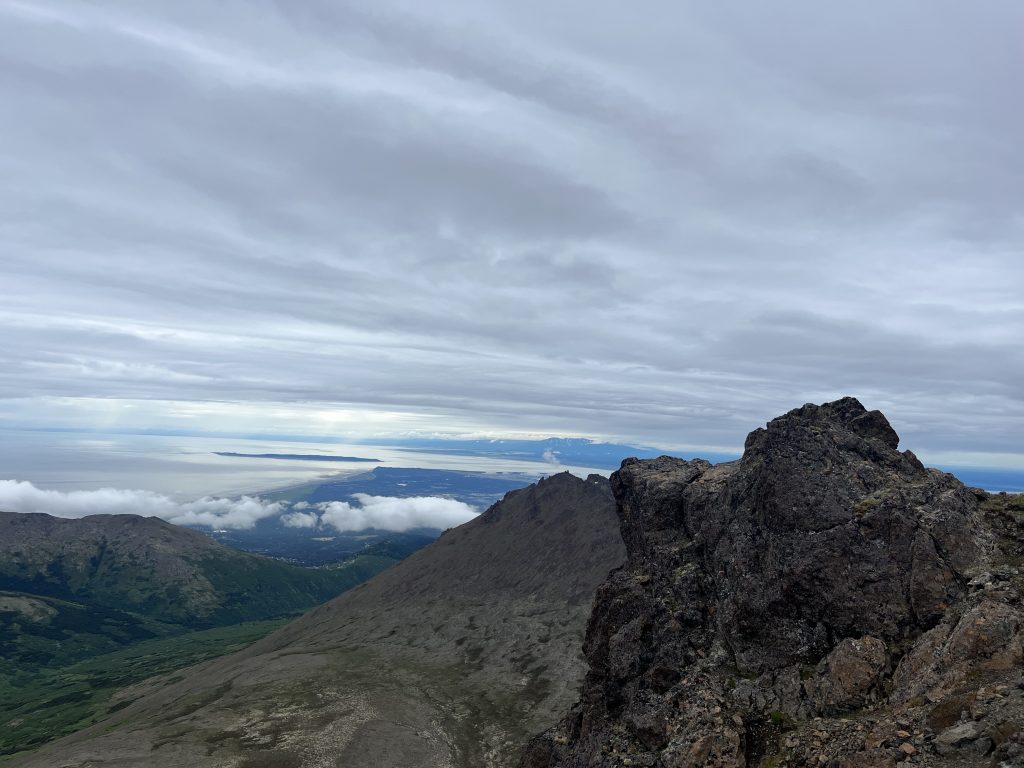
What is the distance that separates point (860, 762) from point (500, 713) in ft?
607

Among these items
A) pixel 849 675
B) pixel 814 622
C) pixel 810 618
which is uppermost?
pixel 810 618

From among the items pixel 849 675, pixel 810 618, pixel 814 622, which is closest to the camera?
pixel 849 675

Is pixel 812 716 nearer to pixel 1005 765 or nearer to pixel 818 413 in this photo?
pixel 1005 765

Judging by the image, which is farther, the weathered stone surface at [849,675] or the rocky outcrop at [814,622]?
the weathered stone surface at [849,675]

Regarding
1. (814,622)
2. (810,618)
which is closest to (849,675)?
(814,622)

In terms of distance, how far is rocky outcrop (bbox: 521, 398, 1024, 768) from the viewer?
35.1 m

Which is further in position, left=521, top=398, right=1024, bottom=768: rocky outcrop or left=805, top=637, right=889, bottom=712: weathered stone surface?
left=805, top=637, right=889, bottom=712: weathered stone surface

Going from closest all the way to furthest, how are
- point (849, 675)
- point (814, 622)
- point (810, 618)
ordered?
point (849, 675)
point (814, 622)
point (810, 618)

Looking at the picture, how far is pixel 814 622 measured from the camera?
4741 cm

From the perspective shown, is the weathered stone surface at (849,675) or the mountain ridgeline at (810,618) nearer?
the mountain ridgeline at (810,618)

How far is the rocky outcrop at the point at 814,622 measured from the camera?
3512cm

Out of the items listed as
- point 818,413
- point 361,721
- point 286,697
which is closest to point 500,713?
point 361,721

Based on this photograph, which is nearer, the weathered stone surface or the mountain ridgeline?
the mountain ridgeline

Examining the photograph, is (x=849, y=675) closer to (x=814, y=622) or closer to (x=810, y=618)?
(x=814, y=622)
